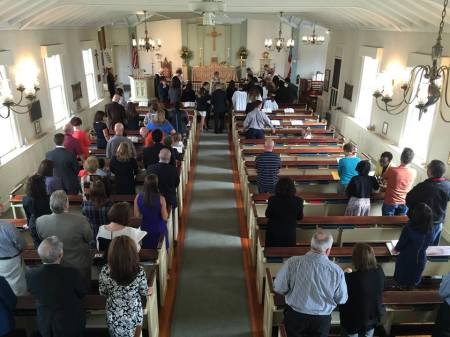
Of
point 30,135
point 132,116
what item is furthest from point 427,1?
point 30,135

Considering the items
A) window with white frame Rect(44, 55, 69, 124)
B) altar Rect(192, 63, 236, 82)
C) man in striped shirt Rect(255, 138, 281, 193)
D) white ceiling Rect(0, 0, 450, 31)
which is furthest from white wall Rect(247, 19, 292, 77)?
man in striped shirt Rect(255, 138, 281, 193)

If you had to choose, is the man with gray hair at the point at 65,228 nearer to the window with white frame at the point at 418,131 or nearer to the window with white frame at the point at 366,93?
the window with white frame at the point at 418,131

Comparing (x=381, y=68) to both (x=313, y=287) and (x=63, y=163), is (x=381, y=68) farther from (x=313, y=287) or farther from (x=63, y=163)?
(x=313, y=287)

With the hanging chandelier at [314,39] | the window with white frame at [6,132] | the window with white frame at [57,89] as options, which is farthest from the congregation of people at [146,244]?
the hanging chandelier at [314,39]

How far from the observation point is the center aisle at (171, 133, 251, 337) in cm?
415

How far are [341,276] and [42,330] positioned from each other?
2251 mm

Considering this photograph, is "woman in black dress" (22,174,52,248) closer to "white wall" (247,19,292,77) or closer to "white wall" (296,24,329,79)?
"white wall" (247,19,292,77)

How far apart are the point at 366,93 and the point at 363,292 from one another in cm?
892

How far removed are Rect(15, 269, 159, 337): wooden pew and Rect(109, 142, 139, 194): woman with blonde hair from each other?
2072 mm

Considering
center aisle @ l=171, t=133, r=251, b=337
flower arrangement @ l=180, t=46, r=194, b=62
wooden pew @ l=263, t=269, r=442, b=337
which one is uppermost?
flower arrangement @ l=180, t=46, r=194, b=62

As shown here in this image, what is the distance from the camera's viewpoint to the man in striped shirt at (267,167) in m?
5.46

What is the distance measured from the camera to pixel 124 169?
5.32 m

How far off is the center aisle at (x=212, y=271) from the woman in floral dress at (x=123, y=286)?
4.17ft

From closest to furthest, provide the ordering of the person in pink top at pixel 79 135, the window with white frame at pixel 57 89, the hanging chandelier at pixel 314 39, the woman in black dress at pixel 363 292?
the woman in black dress at pixel 363 292, the person in pink top at pixel 79 135, the window with white frame at pixel 57 89, the hanging chandelier at pixel 314 39
